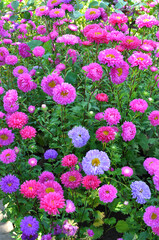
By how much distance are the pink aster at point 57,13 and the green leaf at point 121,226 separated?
1.84 meters

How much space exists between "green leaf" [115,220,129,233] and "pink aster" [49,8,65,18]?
1.84m

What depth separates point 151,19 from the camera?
87.5 inches

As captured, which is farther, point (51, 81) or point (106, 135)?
point (51, 81)

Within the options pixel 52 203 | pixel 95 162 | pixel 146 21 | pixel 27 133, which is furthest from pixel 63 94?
pixel 146 21

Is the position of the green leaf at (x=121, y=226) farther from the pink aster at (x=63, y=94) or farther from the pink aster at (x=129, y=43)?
the pink aster at (x=129, y=43)

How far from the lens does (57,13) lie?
2.32m

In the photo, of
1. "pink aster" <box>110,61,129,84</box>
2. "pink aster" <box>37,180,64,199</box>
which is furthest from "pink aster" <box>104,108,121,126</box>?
"pink aster" <box>37,180,64,199</box>

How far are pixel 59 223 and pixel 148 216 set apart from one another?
0.52m

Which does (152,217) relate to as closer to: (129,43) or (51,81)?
(51,81)

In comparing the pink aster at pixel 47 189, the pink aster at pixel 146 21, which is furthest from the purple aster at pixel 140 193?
the pink aster at pixel 146 21

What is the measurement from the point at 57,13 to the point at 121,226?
1.91m

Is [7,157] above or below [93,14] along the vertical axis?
below

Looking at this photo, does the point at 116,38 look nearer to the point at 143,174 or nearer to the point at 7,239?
→ the point at 143,174

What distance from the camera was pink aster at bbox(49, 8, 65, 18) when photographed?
2311 millimetres
